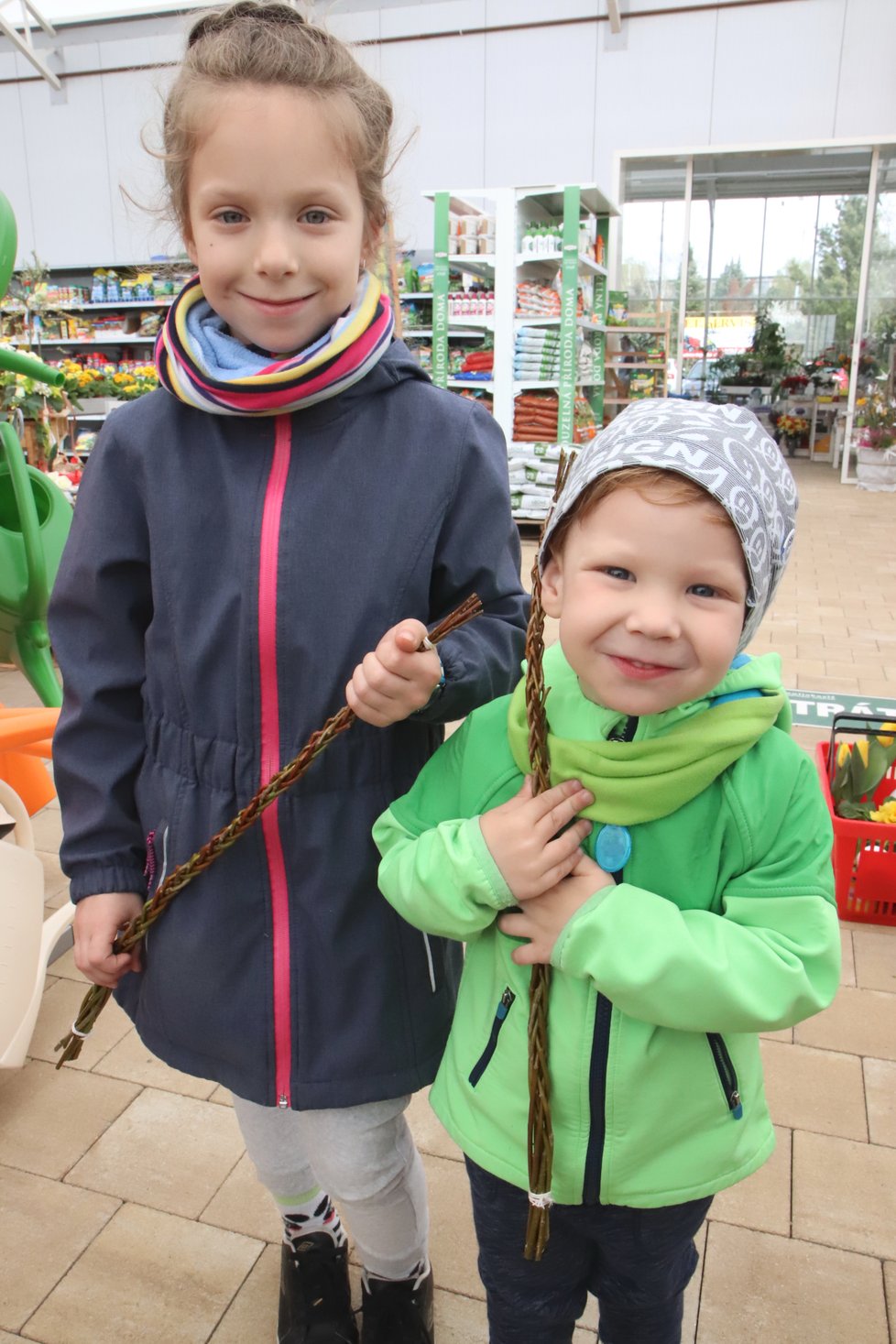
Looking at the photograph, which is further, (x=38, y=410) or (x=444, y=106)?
(x=444, y=106)

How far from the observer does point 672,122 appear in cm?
1005

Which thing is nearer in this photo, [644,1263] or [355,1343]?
[644,1263]

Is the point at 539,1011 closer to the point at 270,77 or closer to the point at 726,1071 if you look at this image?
the point at 726,1071

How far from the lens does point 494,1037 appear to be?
103cm

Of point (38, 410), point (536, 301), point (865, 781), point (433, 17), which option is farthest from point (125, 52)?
point (865, 781)

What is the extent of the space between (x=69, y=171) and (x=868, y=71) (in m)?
8.28

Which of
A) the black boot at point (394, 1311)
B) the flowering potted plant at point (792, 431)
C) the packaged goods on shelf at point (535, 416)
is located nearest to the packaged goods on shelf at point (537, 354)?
the packaged goods on shelf at point (535, 416)

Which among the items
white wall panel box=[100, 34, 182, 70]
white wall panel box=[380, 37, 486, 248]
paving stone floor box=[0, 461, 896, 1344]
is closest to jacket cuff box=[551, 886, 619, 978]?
Answer: paving stone floor box=[0, 461, 896, 1344]

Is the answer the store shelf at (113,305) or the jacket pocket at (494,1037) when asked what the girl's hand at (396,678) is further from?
the store shelf at (113,305)

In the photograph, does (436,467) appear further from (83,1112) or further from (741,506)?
(83,1112)

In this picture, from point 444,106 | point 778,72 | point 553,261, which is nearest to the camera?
point 553,261

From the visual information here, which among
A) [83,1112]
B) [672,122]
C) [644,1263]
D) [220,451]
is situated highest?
[672,122]

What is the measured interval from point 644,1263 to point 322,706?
2.19 ft

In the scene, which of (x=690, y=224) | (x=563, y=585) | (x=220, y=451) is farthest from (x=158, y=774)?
(x=690, y=224)
